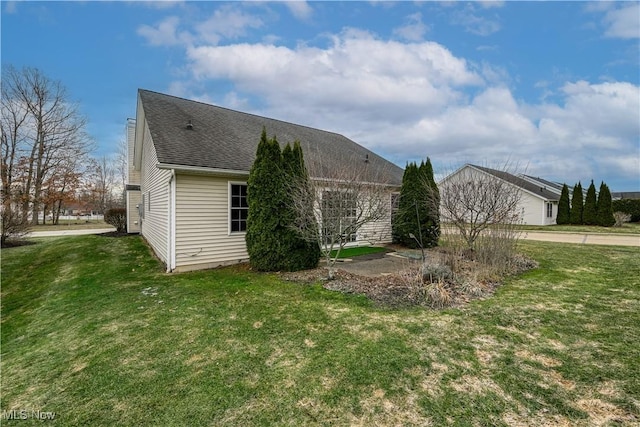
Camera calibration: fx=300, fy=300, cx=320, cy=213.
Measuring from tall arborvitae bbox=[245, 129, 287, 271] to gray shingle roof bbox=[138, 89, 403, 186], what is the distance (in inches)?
45.6

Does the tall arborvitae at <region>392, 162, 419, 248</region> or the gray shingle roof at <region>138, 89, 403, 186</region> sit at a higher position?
the gray shingle roof at <region>138, 89, 403, 186</region>

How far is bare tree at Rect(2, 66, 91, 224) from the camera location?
22.8m

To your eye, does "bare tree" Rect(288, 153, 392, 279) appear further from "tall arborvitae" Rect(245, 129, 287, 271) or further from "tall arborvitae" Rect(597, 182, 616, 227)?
"tall arborvitae" Rect(597, 182, 616, 227)

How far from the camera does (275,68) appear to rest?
13.5 m

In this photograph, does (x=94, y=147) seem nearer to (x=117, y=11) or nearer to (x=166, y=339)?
(x=117, y=11)

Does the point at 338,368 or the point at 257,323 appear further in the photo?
the point at 257,323

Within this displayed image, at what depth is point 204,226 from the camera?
8.02 meters

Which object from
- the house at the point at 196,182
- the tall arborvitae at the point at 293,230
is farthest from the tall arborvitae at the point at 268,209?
the house at the point at 196,182

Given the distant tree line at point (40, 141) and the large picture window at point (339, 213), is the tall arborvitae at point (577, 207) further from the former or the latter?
the distant tree line at point (40, 141)

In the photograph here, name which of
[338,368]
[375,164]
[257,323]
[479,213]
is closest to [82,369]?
[257,323]

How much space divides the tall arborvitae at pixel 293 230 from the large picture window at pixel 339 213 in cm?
78

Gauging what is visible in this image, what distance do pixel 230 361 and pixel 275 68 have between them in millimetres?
13095

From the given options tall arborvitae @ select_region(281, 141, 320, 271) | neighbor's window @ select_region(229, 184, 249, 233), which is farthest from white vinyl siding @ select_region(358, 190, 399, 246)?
neighbor's window @ select_region(229, 184, 249, 233)

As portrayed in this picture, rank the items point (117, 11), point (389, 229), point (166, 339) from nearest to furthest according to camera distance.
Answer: point (166, 339)
point (117, 11)
point (389, 229)
